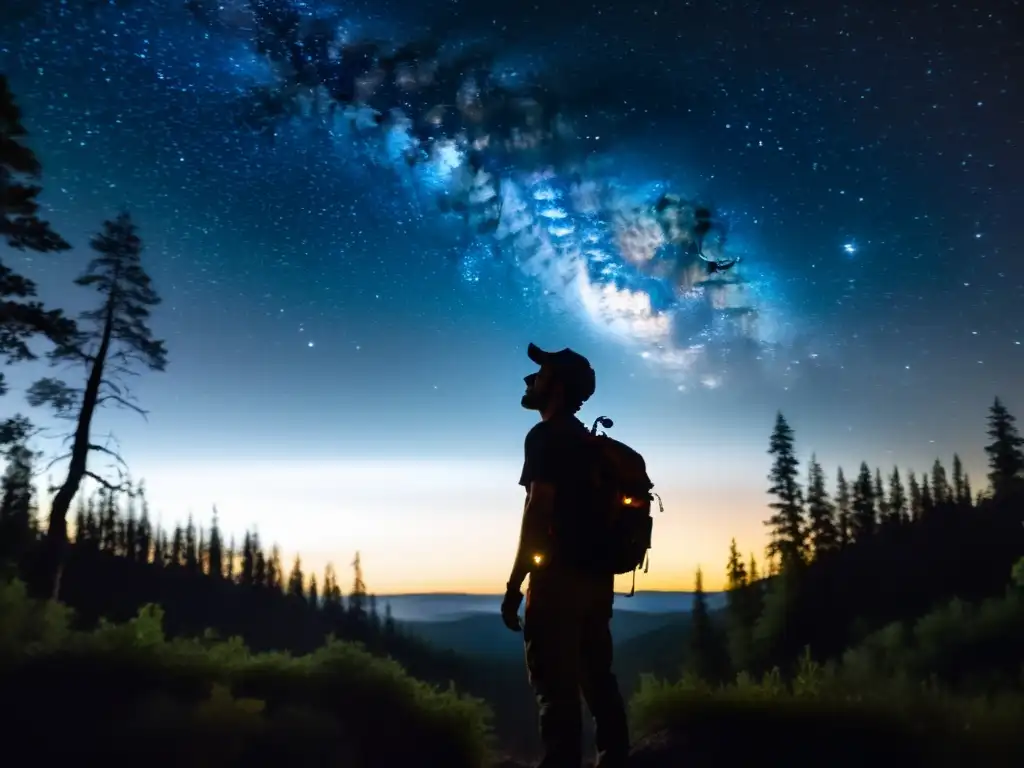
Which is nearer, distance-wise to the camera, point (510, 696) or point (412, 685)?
point (412, 685)

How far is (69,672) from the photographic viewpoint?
5984 millimetres

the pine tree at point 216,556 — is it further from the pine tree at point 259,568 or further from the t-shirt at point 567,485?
the t-shirt at point 567,485

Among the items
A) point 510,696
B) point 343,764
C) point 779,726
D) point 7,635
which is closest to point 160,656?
point 7,635

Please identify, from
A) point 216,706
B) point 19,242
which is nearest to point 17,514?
point 19,242

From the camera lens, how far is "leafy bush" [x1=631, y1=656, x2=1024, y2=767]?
5.19 m

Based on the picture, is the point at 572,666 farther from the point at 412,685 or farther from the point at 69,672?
the point at 69,672

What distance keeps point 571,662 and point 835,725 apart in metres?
3.27

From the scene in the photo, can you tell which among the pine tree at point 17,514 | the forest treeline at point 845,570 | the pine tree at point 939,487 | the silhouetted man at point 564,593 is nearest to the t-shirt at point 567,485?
the silhouetted man at point 564,593

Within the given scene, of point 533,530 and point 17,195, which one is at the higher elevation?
point 17,195

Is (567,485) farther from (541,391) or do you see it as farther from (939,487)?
(939,487)

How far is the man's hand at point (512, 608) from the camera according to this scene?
13.1ft

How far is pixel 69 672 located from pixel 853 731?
7157 millimetres

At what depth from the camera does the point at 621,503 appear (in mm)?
4211

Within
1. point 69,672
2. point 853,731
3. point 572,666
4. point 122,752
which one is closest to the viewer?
point 572,666
